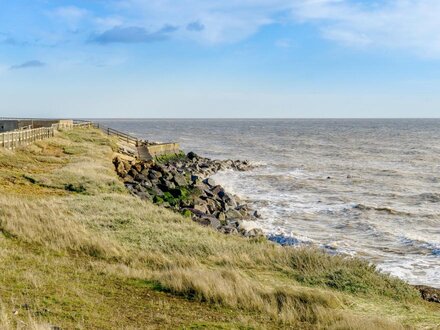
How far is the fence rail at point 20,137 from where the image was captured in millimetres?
33312

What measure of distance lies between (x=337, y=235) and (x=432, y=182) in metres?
24.7

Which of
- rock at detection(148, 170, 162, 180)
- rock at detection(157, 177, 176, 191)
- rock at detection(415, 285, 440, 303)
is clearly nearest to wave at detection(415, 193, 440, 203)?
rock at detection(157, 177, 176, 191)

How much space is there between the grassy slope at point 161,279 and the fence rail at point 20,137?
1416 cm

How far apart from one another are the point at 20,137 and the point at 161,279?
93.1 ft

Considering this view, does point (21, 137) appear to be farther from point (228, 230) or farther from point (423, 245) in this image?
point (423, 245)

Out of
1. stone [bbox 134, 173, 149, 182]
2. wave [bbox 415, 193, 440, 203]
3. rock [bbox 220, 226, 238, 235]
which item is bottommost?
wave [bbox 415, 193, 440, 203]

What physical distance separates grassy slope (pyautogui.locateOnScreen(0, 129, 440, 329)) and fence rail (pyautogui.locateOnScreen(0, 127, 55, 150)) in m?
14.2

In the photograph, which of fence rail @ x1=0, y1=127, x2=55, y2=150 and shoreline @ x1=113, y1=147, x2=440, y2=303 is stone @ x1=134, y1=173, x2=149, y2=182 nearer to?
shoreline @ x1=113, y1=147, x2=440, y2=303

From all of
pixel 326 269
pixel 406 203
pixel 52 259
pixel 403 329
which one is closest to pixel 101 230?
pixel 52 259

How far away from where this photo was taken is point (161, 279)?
37.2 feet

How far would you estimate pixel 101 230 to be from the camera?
1598 centimetres

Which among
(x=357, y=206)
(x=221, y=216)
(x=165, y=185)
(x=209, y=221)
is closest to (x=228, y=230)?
(x=209, y=221)

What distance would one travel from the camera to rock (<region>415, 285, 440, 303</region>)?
14.5 m

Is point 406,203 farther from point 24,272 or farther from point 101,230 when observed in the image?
point 24,272
